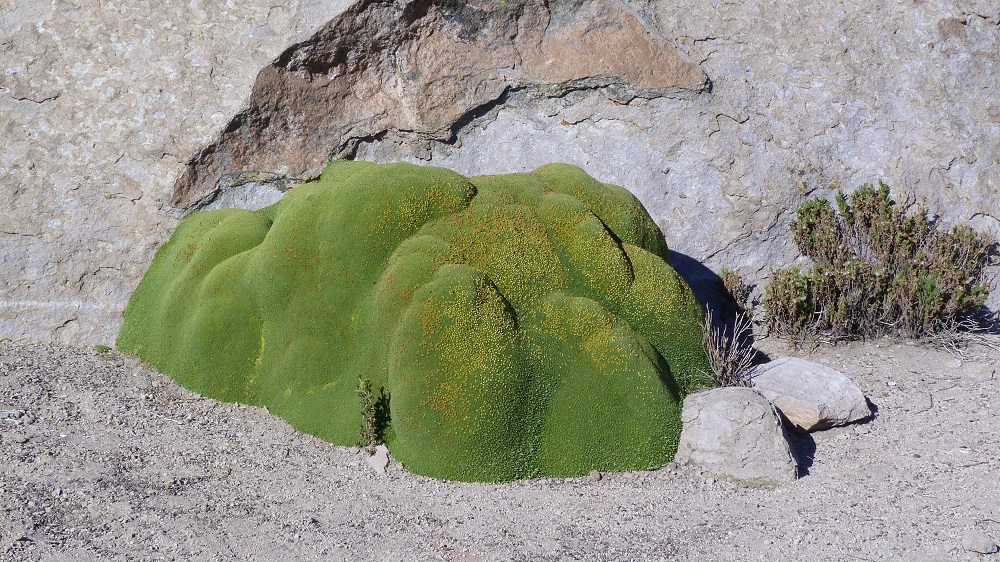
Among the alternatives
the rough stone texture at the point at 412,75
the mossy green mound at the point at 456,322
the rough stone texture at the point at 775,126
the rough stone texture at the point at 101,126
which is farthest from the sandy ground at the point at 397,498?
the rough stone texture at the point at 775,126

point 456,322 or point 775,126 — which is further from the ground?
point 775,126

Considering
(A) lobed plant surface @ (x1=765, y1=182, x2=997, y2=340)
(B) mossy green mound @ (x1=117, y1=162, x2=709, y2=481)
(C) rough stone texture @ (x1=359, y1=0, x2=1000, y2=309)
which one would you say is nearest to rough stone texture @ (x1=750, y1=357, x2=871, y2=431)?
(B) mossy green mound @ (x1=117, y1=162, x2=709, y2=481)

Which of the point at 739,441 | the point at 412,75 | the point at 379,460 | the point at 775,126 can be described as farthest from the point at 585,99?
the point at 379,460

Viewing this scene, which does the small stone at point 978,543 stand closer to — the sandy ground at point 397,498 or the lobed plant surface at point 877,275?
the sandy ground at point 397,498

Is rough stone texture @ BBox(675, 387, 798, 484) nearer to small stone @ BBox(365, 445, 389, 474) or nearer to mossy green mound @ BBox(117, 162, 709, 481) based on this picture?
mossy green mound @ BBox(117, 162, 709, 481)

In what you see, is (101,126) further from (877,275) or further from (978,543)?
(978,543)

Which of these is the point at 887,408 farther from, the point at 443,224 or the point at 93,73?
the point at 93,73
